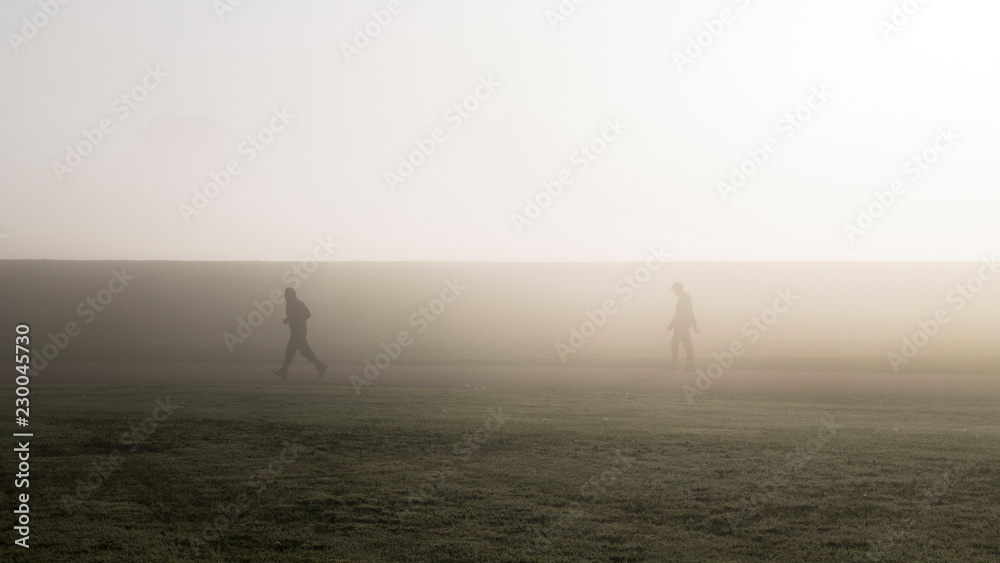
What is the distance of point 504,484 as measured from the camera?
8516mm

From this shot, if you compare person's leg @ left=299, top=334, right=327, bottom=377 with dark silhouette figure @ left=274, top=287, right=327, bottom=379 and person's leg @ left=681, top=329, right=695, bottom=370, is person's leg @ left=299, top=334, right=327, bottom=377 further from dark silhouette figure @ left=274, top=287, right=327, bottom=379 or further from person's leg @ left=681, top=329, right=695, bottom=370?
person's leg @ left=681, top=329, right=695, bottom=370

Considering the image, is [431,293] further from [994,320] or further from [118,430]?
[118,430]

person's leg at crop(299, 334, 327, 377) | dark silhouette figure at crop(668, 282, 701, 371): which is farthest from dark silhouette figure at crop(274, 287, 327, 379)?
dark silhouette figure at crop(668, 282, 701, 371)

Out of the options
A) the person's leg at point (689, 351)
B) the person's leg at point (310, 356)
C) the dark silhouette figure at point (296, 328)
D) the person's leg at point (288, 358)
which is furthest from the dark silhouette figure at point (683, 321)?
the person's leg at point (288, 358)

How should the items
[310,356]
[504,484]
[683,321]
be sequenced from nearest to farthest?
[504,484], [310,356], [683,321]

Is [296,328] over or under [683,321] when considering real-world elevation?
over

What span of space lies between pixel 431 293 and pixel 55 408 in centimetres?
6109

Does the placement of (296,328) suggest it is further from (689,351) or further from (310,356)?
(689,351)

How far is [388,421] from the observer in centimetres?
1176

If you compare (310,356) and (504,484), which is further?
(310,356)

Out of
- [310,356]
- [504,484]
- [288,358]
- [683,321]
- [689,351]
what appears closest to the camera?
[504,484]

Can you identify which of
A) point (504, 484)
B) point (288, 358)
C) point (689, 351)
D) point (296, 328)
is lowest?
point (504, 484)

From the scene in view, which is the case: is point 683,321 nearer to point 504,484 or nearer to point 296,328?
point 296,328

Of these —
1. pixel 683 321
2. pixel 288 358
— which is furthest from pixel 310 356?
pixel 683 321
